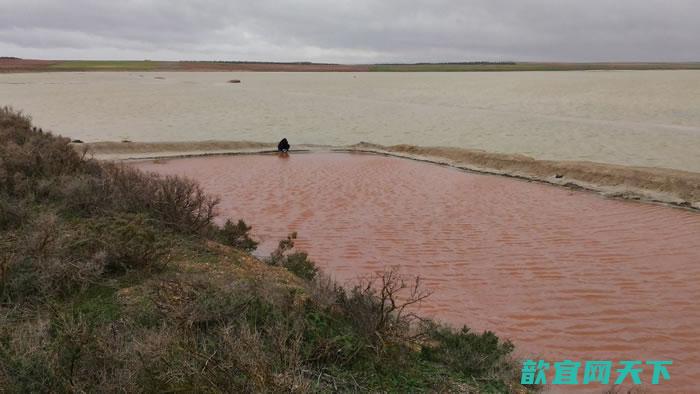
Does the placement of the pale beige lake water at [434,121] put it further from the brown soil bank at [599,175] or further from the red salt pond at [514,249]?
the red salt pond at [514,249]

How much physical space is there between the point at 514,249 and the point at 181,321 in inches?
291

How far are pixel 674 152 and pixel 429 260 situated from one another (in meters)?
16.4

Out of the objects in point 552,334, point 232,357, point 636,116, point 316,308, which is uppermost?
point 636,116

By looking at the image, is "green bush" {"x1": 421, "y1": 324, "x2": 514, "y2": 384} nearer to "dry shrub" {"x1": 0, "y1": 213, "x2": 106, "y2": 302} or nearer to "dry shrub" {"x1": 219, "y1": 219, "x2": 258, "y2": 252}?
"dry shrub" {"x1": 0, "y1": 213, "x2": 106, "y2": 302}

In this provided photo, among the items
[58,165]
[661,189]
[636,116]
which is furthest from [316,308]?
[636,116]

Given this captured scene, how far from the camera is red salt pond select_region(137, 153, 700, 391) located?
6.78m

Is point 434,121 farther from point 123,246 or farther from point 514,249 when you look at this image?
point 123,246

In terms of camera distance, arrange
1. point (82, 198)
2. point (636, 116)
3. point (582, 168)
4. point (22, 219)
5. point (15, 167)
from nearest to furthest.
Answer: point (22, 219), point (82, 198), point (15, 167), point (582, 168), point (636, 116)

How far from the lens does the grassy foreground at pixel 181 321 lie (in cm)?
361

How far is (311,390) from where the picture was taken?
380 centimetres

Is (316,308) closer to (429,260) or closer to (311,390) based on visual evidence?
(311,390)

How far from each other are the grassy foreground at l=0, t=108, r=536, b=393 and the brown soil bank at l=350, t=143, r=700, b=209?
949 cm

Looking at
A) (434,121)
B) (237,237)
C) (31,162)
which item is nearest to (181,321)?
(237,237)

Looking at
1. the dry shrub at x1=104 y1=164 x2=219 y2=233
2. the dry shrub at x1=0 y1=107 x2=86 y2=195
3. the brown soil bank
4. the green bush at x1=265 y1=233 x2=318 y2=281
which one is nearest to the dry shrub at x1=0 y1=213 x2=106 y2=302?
the dry shrub at x1=104 y1=164 x2=219 y2=233
